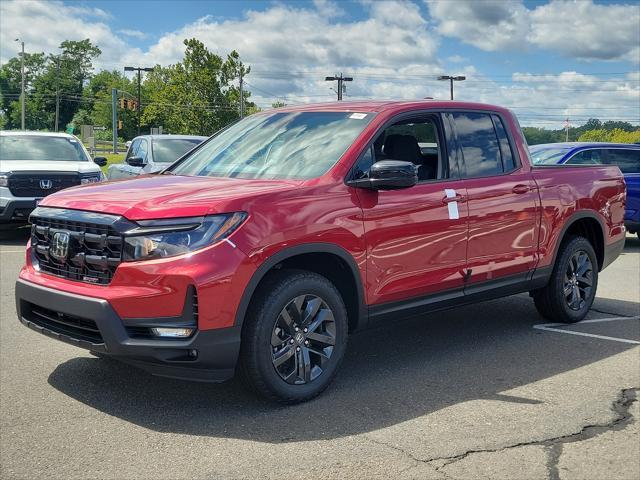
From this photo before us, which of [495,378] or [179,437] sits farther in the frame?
[495,378]

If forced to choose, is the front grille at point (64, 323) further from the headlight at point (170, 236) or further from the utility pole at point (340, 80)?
the utility pole at point (340, 80)

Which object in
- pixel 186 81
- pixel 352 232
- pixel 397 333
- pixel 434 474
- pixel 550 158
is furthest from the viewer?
pixel 186 81

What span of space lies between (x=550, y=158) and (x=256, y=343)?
29.9 ft

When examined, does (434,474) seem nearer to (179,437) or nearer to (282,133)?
(179,437)

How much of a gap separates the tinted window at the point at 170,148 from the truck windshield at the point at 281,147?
7.89 metres

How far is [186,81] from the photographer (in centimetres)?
6178

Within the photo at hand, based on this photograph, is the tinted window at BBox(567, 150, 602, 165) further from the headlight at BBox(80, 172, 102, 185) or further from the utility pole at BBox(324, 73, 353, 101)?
the utility pole at BBox(324, 73, 353, 101)

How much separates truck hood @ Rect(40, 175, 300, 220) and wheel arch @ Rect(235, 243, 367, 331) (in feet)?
1.24

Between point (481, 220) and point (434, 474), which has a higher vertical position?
point (481, 220)

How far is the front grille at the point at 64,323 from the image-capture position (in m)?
4.02

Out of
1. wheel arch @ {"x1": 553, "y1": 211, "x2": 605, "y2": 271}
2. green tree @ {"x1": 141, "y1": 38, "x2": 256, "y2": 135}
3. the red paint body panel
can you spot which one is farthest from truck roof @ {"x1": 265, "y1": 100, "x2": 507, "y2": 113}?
green tree @ {"x1": 141, "y1": 38, "x2": 256, "y2": 135}

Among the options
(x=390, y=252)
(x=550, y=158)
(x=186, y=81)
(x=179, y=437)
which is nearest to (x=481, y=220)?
(x=390, y=252)

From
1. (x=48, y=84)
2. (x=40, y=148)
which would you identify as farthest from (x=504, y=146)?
(x=48, y=84)

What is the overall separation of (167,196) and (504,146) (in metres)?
3.11
